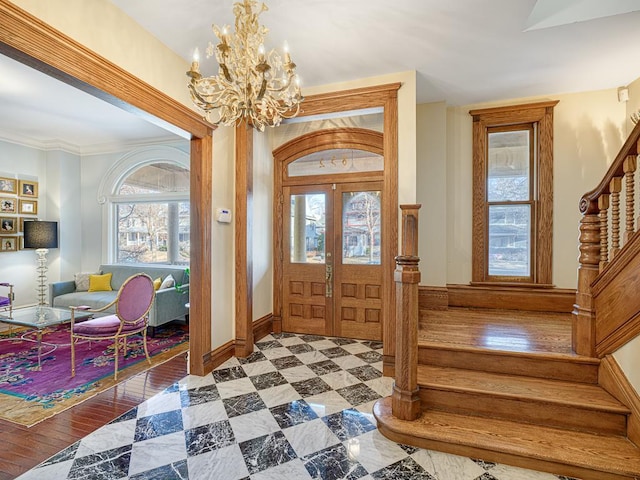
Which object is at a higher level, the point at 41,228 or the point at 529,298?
the point at 41,228

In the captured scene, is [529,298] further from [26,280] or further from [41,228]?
[26,280]

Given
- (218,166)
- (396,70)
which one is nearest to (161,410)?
(218,166)

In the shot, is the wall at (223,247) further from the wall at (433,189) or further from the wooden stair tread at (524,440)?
the wall at (433,189)

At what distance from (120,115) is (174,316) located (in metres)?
2.97

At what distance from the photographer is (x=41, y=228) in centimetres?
530

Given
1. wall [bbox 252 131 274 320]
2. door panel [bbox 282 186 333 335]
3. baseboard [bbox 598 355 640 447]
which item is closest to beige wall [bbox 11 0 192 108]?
wall [bbox 252 131 274 320]

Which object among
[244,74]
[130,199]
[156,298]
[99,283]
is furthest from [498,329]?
[130,199]

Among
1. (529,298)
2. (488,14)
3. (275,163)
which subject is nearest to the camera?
(488,14)

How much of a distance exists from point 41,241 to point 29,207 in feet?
2.55

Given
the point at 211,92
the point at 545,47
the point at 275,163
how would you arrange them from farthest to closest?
the point at 275,163 → the point at 545,47 → the point at 211,92

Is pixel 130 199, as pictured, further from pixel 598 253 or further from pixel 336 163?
pixel 598 253

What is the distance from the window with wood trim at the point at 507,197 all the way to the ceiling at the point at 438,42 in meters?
0.40

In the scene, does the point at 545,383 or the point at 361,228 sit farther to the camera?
the point at 361,228

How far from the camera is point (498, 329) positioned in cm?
307
